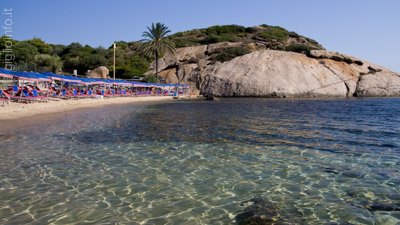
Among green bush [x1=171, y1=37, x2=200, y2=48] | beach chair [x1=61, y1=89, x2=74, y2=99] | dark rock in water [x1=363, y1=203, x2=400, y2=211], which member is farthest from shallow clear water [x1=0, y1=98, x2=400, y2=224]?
green bush [x1=171, y1=37, x2=200, y2=48]

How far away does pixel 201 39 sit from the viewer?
267ft

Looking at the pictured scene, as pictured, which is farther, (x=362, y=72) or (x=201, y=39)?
(x=201, y=39)

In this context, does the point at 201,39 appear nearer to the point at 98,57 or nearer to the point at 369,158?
the point at 98,57

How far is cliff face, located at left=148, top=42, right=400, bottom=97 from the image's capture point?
1884 inches

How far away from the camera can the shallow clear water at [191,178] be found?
188 inches

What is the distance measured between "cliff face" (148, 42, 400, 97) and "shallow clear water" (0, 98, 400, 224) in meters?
37.3

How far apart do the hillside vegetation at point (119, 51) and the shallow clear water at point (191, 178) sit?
49396 mm

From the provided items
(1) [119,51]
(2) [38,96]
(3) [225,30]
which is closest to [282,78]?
(2) [38,96]

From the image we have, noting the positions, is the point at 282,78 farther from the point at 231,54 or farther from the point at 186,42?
the point at 186,42

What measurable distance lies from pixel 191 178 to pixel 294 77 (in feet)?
148

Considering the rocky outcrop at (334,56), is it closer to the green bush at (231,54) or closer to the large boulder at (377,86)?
the large boulder at (377,86)

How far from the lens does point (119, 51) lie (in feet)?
244

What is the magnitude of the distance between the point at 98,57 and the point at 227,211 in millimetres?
65448

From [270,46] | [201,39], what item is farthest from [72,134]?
[201,39]
